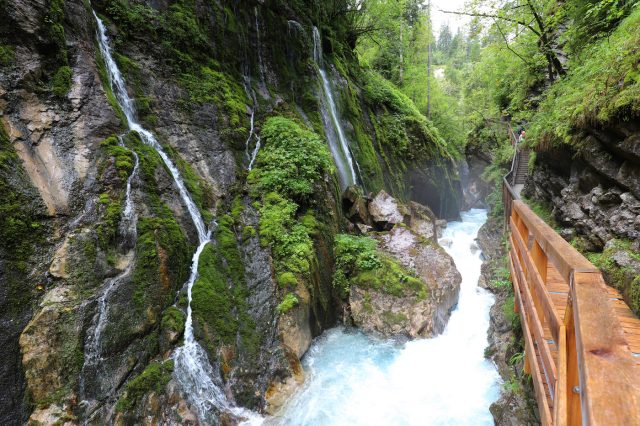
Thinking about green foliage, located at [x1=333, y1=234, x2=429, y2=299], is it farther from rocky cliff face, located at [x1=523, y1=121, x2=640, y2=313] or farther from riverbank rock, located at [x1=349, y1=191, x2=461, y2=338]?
rocky cliff face, located at [x1=523, y1=121, x2=640, y2=313]

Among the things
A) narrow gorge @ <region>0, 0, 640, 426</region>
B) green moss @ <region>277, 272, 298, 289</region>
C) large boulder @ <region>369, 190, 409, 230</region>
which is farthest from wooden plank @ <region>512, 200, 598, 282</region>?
large boulder @ <region>369, 190, 409, 230</region>

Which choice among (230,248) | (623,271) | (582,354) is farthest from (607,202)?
(230,248)

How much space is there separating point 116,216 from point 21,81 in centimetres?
286

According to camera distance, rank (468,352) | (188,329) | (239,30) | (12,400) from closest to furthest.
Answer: (12,400) → (188,329) → (468,352) → (239,30)

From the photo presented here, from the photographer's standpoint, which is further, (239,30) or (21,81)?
(239,30)

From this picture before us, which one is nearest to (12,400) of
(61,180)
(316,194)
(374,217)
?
(61,180)

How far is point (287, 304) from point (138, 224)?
3.17 metres

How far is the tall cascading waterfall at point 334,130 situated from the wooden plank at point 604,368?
9.84m

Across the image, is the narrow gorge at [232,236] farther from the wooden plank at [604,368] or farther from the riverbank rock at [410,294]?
the wooden plank at [604,368]

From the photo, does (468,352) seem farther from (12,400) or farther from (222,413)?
(12,400)

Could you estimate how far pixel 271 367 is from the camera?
6102 mm

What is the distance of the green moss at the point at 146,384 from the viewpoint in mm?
4711

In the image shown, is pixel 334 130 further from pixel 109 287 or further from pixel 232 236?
pixel 109 287

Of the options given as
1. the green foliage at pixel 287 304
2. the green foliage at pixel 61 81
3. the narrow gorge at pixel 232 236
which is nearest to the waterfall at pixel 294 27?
the narrow gorge at pixel 232 236
